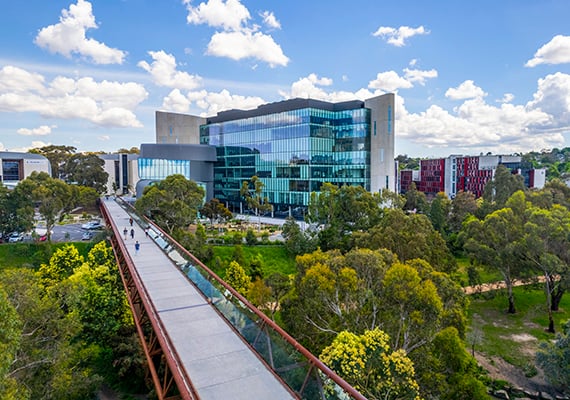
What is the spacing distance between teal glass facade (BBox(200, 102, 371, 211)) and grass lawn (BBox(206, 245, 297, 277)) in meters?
16.4

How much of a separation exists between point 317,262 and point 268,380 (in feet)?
25.6

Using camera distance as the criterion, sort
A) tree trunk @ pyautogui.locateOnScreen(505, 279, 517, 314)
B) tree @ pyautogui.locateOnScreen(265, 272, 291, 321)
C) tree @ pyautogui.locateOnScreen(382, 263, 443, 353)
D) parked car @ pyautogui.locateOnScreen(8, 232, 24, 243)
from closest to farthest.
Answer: tree @ pyautogui.locateOnScreen(382, 263, 443, 353), tree @ pyautogui.locateOnScreen(265, 272, 291, 321), tree trunk @ pyautogui.locateOnScreen(505, 279, 517, 314), parked car @ pyautogui.locateOnScreen(8, 232, 24, 243)

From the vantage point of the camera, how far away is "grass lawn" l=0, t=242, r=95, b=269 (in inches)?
1186

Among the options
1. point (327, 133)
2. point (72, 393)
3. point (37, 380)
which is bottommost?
point (72, 393)

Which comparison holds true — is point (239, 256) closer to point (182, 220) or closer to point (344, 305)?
point (182, 220)

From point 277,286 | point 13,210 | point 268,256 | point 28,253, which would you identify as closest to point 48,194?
point 13,210

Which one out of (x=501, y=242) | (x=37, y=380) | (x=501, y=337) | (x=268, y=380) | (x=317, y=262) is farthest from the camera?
(x=501, y=242)

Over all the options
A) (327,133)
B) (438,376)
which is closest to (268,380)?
(438,376)

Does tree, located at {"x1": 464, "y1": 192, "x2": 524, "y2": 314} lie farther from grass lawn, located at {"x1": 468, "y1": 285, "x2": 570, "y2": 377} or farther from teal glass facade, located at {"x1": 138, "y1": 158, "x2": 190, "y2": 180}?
teal glass facade, located at {"x1": 138, "y1": 158, "x2": 190, "y2": 180}

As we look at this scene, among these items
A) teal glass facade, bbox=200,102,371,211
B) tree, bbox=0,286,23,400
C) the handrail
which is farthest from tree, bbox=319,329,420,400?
teal glass facade, bbox=200,102,371,211

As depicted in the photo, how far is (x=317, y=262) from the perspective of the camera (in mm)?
15711

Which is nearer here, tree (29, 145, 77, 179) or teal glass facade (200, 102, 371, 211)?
teal glass facade (200, 102, 371, 211)

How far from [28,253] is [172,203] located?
13.1 m

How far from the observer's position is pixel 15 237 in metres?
34.4
